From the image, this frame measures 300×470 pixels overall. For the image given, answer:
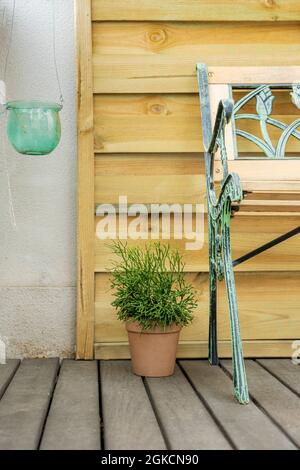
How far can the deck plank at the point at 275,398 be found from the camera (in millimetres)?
1843

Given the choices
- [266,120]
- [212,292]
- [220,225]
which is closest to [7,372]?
[212,292]

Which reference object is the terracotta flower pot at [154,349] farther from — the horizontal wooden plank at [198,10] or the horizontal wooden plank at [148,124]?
the horizontal wooden plank at [198,10]

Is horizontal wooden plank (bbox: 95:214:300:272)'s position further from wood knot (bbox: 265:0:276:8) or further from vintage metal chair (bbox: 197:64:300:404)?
wood knot (bbox: 265:0:276:8)

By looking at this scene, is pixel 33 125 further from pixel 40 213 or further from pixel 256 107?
pixel 256 107

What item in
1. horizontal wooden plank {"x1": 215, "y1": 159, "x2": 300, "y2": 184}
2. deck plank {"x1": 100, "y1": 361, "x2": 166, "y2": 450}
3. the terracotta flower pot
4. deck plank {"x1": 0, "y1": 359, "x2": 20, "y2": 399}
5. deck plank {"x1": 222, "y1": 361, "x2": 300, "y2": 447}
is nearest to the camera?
deck plank {"x1": 100, "y1": 361, "x2": 166, "y2": 450}

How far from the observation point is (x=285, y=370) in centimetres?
245

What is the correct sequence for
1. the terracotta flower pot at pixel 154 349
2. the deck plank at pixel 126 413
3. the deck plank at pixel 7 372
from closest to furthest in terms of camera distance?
the deck plank at pixel 126 413
the deck plank at pixel 7 372
the terracotta flower pot at pixel 154 349

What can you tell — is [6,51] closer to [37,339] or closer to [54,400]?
[37,339]

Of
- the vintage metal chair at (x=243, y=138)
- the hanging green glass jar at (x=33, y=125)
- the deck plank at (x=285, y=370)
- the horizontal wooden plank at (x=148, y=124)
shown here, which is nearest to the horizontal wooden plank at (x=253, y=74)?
the vintage metal chair at (x=243, y=138)

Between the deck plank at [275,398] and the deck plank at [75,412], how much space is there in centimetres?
45

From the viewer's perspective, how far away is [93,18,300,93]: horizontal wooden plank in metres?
2.60

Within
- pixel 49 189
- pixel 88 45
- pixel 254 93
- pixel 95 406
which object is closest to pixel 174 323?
pixel 95 406

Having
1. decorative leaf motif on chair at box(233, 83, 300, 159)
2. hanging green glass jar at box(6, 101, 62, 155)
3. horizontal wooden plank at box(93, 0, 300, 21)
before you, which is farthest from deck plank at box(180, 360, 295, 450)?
horizontal wooden plank at box(93, 0, 300, 21)

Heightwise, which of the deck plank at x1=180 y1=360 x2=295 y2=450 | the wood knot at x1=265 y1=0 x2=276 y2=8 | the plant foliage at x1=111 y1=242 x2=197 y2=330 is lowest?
the deck plank at x1=180 y1=360 x2=295 y2=450
